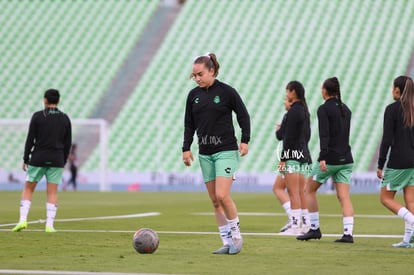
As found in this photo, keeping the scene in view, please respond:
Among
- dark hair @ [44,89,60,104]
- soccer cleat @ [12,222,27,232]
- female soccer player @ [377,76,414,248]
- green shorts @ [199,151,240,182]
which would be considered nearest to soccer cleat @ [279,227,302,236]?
female soccer player @ [377,76,414,248]

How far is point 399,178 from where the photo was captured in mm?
11219

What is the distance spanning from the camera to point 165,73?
3894 cm

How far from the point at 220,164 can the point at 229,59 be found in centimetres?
2910

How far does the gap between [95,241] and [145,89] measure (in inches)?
1061

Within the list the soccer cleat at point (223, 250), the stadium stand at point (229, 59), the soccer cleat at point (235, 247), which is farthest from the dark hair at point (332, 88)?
the stadium stand at point (229, 59)

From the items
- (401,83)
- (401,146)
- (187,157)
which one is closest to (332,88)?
(401,83)

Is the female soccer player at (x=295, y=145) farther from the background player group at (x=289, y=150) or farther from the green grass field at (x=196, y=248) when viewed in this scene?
the green grass field at (x=196, y=248)

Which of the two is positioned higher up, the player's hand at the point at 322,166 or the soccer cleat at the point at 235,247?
the player's hand at the point at 322,166

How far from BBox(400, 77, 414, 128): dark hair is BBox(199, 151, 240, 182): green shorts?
230cm

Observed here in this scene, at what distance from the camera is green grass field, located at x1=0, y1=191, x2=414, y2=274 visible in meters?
8.76

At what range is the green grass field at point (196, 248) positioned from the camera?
8758mm

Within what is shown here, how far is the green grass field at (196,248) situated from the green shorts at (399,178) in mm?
776

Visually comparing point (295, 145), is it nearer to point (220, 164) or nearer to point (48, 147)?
point (220, 164)

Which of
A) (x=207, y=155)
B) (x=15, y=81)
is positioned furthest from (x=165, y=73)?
(x=207, y=155)
